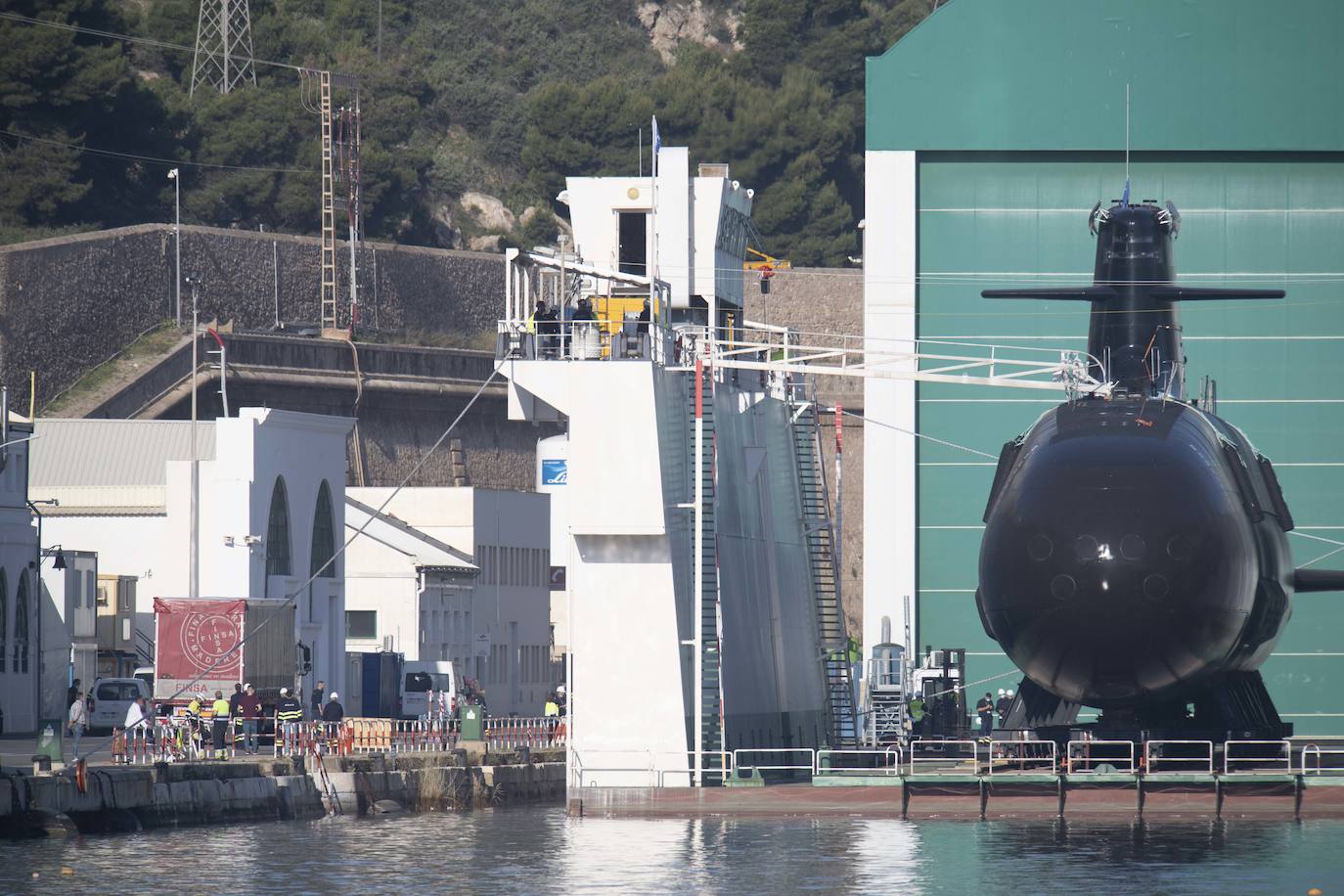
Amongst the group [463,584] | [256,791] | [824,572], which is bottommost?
[256,791]

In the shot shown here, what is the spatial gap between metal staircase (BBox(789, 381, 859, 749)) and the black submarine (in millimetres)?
11707

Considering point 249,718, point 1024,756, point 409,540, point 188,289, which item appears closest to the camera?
point 1024,756

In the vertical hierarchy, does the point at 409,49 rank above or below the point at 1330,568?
above

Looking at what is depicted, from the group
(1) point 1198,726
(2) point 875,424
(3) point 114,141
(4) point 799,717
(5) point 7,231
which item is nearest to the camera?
(1) point 1198,726

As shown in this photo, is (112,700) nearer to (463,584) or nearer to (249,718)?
(249,718)

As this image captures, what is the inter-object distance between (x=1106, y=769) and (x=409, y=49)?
101 m

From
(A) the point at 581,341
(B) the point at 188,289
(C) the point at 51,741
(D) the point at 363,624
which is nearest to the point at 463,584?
(D) the point at 363,624

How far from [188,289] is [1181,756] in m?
57.6

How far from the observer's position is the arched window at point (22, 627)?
55250mm

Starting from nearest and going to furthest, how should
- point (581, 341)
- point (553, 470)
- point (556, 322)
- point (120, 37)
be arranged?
1. point (556, 322)
2. point (581, 341)
3. point (553, 470)
4. point (120, 37)

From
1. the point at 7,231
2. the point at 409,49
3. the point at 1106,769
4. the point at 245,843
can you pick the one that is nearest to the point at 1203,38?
the point at 1106,769

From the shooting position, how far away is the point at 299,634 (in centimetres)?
5838

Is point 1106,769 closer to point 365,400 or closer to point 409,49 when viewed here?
point 365,400

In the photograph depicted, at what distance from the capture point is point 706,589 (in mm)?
39500
